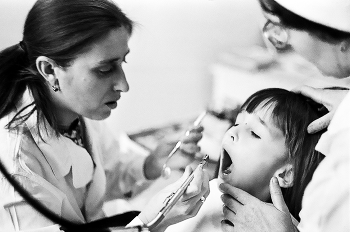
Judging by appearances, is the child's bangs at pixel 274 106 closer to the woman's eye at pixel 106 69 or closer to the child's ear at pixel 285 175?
the child's ear at pixel 285 175

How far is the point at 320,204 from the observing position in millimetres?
869

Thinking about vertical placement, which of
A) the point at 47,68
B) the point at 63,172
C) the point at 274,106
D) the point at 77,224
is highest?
Answer: the point at 47,68

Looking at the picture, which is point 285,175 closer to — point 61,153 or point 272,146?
point 272,146

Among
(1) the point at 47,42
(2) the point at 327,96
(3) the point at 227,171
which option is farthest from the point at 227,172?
(1) the point at 47,42

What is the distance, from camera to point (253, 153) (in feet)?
2.87

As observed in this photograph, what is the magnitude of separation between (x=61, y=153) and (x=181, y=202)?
287 millimetres

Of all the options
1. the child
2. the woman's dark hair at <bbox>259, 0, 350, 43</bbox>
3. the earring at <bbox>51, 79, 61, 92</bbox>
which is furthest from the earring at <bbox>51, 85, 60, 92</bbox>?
the woman's dark hair at <bbox>259, 0, 350, 43</bbox>

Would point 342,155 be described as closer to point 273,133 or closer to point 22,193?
point 273,133

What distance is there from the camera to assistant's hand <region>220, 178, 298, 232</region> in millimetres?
864

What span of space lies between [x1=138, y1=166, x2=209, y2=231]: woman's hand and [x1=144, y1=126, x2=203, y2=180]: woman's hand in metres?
0.03

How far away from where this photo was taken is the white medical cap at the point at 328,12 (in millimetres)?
878

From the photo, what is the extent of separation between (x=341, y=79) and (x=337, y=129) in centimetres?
11

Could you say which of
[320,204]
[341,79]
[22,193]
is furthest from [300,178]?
[22,193]

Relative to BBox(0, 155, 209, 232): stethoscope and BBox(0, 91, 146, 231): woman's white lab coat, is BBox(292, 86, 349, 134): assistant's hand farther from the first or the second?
BBox(0, 91, 146, 231): woman's white lab coat
